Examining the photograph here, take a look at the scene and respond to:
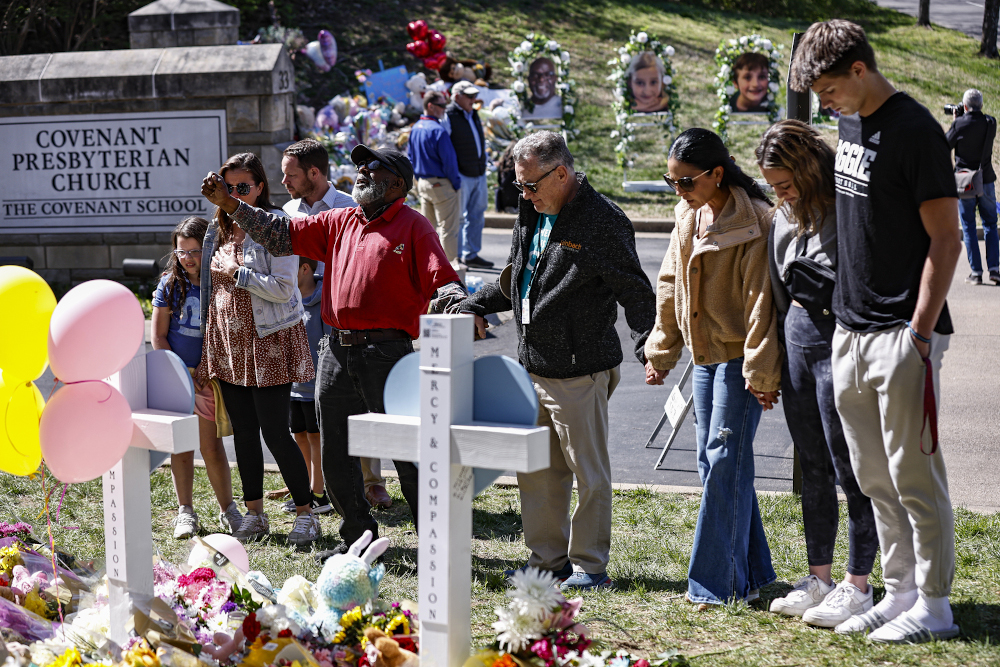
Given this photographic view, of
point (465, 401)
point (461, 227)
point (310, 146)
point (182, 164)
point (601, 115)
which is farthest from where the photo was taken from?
point (601, 115)

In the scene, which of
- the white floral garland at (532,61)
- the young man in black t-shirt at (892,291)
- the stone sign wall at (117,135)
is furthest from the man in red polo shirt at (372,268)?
the white floral garland at (532,61)

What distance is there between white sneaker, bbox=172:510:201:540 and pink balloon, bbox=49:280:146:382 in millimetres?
2249

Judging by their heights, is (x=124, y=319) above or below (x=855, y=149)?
below

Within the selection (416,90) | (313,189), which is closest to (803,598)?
(313,189)

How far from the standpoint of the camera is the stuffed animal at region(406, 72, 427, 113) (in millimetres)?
16859

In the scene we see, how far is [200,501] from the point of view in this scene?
5258 mm

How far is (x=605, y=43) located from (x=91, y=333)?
21.2 meters

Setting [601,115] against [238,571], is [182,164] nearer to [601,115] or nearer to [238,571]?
[238,571]

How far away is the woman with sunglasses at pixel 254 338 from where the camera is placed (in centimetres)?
450

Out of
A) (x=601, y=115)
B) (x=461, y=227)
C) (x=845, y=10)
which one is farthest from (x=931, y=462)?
(x=845, y=10)

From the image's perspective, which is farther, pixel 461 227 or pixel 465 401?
pixel 461 227

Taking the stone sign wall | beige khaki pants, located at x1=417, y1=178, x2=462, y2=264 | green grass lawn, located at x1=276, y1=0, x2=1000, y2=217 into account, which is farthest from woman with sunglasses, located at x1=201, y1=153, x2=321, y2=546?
green grass lawn, located at x1=276, y1=0, x2=1000, y2=217

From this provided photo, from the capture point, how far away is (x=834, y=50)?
3055 millimetres

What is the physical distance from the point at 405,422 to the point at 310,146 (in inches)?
112
